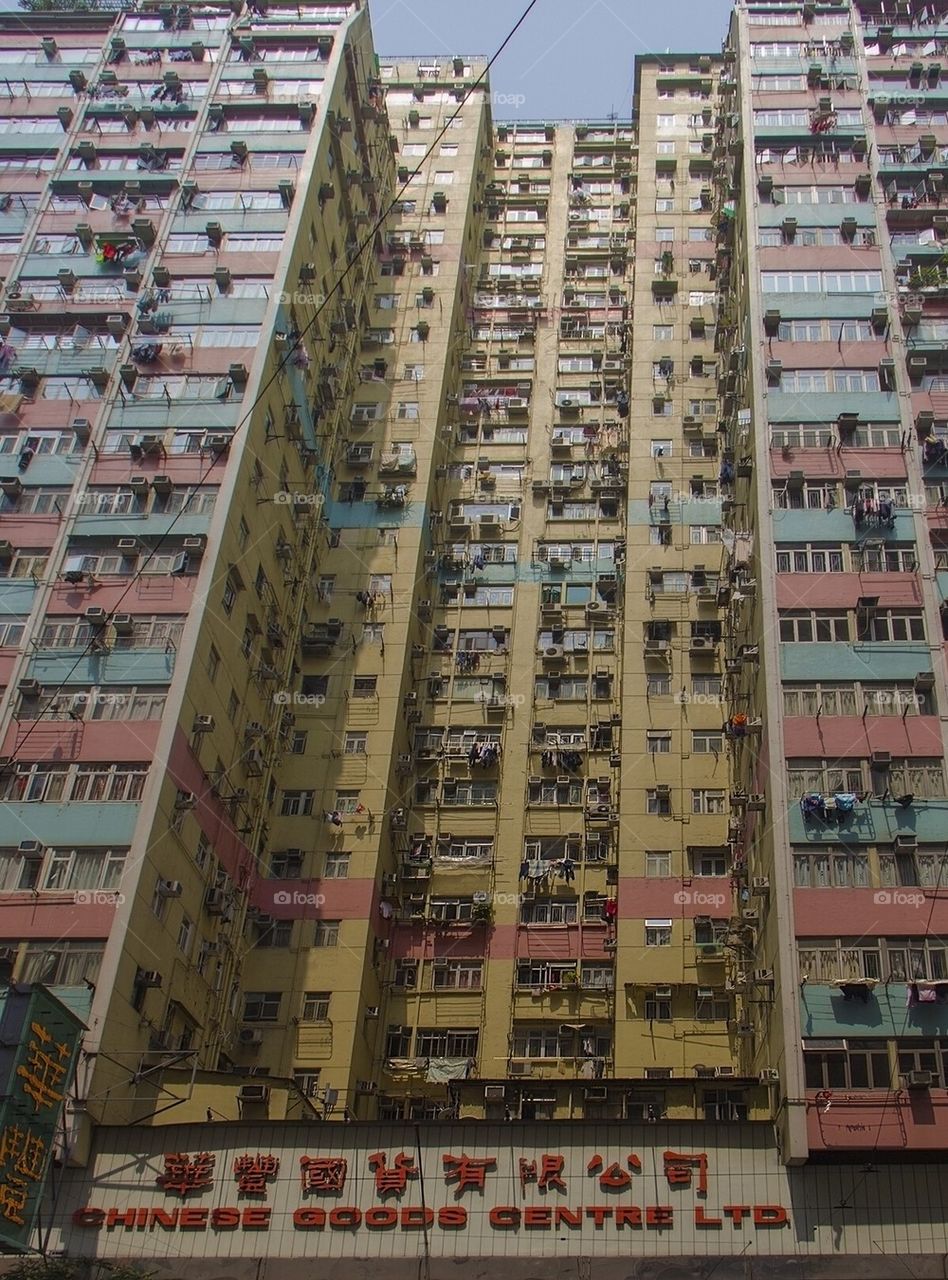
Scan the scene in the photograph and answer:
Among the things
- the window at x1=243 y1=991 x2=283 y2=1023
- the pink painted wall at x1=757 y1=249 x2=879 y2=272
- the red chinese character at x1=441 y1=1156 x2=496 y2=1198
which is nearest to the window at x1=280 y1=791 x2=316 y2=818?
the window at x1=243 y1=991 x2=283 y2=1023

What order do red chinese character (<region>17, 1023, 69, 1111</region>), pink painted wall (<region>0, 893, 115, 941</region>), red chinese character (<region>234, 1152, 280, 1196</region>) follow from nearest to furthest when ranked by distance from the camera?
red chinese character (<region>17, 1023, 69, 1111</region>), red chinese character (<region>234, 1152, 280, 1196</region>), pink painted wall (<region>0, 893, 115, 941</region>)

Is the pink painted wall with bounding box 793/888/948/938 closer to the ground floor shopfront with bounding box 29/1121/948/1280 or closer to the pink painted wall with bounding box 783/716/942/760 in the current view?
the pink painted wall with bounding box 783/716/942/760

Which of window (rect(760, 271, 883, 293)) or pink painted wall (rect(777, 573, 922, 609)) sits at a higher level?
window (rect(760, 271, 883, 293))

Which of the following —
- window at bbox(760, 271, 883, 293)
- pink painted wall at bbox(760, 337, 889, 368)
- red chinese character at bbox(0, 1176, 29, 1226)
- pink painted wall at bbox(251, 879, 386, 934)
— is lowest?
red chinese character at bbox(0, 1176, 29, 1226)

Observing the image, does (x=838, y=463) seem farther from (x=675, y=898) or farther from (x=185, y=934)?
(x=185, y=934)

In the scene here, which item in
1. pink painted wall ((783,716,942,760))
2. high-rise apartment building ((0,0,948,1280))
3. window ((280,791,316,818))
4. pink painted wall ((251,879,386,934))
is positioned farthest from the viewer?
window ((280,791,316,818))

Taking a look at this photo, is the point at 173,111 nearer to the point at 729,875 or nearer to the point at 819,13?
the point at 819,13

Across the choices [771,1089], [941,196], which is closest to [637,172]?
[941,196]
